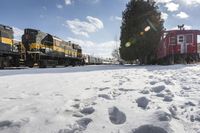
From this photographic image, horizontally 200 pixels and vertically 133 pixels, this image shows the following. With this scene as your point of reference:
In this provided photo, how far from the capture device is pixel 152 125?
3.31 metres

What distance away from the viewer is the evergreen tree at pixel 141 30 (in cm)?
3023

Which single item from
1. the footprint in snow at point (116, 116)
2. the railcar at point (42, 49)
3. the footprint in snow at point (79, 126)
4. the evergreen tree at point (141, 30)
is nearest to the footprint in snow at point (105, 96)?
the footprint in snow at point (116, 116)

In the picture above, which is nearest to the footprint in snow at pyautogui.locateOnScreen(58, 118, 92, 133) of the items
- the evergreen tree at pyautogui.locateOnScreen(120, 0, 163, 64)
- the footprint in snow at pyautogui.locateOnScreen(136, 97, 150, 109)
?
the footprint in snow at pyautogui.locateOnScreen(136, 97, 150, 109)

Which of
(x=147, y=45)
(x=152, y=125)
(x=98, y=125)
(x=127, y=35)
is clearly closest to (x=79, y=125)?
(x=98, y=125)

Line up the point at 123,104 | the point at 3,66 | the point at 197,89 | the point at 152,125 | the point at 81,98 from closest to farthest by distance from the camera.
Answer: the point at 152,125 → the point at 123,104 → the point at 81,98 → the point at 197,89 → the point at 3,66

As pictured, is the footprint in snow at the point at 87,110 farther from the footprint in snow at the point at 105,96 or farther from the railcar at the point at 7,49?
the railcar at the point at 7,49

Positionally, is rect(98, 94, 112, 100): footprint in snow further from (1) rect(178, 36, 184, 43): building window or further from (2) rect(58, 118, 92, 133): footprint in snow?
(1) rect(178, 36, 184, 43): building window

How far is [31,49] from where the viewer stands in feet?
82.6

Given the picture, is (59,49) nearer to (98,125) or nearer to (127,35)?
(127,35)

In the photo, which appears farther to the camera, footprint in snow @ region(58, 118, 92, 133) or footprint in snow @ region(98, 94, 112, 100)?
footprint in snow @ region(98, 94, 112, 100)

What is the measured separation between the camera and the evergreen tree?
30.2 metres

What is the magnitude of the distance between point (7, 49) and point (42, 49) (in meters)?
4.89

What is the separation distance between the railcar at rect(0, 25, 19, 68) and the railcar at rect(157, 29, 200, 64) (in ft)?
47.8

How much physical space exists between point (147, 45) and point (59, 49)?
34.8 feet
